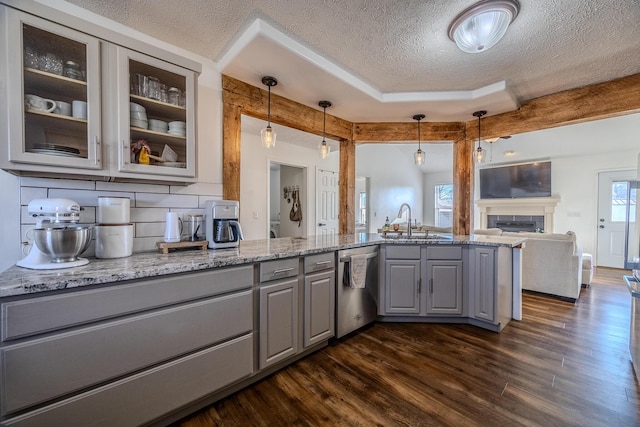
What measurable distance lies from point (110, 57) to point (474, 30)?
2.18m

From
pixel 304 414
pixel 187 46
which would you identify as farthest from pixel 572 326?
pixel 187 46

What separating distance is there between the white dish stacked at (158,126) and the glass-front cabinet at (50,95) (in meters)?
0.28

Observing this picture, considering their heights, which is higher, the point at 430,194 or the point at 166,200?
the point at 430,194

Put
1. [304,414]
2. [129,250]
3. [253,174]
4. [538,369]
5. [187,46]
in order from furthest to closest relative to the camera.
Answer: [253,174], [187,46], [538,369], [129,250], [304,414]

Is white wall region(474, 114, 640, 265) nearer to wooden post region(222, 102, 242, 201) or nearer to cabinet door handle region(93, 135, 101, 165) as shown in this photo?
wooden post region(222, 102, 242, 201)

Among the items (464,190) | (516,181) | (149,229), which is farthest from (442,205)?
(149,229)

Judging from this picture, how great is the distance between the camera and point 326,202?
5770 mm

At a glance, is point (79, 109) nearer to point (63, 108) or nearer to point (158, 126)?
point (63, 108)

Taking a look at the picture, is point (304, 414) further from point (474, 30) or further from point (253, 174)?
point (253, 174)

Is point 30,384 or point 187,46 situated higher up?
point 187,46

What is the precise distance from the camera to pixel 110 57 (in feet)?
5.04

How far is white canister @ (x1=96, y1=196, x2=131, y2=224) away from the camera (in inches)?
62.3

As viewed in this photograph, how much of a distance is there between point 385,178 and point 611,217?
4.57 m

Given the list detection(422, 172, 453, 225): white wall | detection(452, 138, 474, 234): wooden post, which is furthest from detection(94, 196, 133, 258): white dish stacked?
detection(422, 172, 453, 225): white wall
